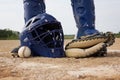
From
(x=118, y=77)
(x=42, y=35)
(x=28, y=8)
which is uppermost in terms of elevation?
(x=28, y=8)

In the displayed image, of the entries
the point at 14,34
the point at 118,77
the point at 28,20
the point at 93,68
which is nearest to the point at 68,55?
the point at 28,20

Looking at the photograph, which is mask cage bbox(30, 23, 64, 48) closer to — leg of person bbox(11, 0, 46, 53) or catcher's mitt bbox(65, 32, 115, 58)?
catcher's mitt bbox(65, 32, 115, 58)

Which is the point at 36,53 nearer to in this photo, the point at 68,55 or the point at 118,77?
the point at 68,55

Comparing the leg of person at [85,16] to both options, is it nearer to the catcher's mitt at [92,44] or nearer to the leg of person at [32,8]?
the catcher's mitt at [92,44]

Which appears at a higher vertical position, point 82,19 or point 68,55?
point 82,19

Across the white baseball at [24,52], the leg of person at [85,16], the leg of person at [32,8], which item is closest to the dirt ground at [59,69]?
the white baseball at [24,52]

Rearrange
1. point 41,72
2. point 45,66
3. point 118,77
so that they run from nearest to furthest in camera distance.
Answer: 1. point 118,77
2. point 41,72
3. point 45,66
